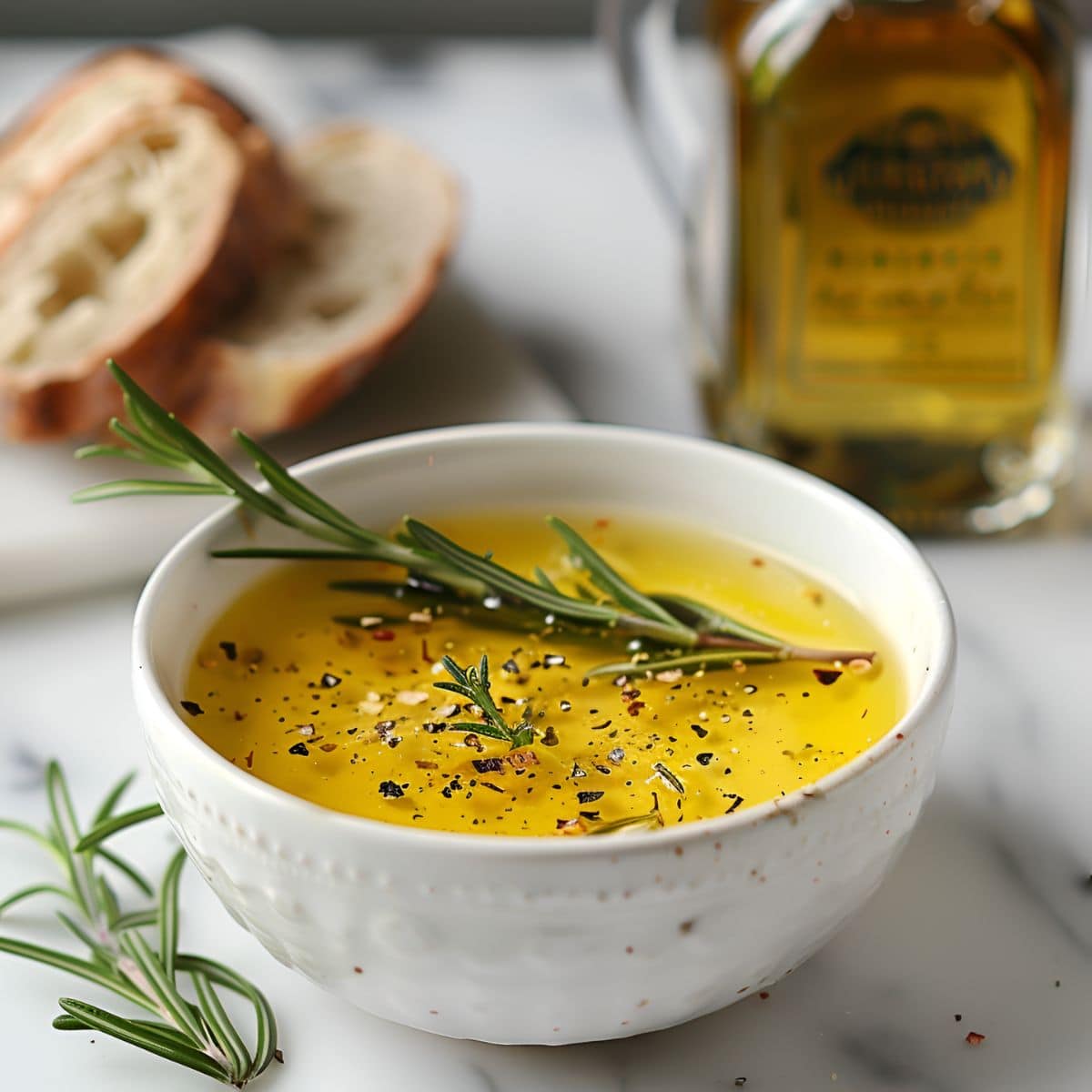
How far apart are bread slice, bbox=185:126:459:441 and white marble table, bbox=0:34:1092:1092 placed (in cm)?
14

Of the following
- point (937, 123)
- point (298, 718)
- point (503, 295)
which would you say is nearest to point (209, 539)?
point (298, 718)

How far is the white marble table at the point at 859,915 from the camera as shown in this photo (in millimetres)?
731

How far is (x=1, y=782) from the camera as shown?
951mm

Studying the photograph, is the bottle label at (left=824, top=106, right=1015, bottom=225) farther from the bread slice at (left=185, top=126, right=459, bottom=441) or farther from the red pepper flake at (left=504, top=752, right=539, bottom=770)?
the red pepper flake at (left=504, top=752, right=539, bottom=770)

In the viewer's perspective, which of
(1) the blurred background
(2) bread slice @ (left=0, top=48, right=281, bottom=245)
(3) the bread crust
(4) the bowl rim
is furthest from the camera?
(1) the blurred background

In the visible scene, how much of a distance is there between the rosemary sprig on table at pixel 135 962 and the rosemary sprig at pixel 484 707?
6.7 inches

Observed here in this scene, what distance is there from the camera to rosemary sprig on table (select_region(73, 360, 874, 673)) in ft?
2.67

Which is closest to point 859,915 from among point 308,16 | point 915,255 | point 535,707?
point 535,707

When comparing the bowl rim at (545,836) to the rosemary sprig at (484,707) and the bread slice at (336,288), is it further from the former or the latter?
the bread slice at (336,288)

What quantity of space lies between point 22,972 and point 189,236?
71 centimetres

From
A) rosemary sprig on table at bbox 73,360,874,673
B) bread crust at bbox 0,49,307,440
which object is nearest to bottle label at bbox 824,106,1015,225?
rosemary sprig on table at bbox 73,360,874,673

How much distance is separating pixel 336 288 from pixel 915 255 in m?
0.52

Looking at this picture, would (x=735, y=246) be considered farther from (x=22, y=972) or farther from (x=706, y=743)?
(x=22, y=972)

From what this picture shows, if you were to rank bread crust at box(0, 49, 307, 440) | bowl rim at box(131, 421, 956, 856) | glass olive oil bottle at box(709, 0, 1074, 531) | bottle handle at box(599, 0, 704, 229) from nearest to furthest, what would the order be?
1. bowl rim at box(131, 421, 956, 856)
2. glass olive oil bottle at box(709, 0, 1074, 531)
3. bread crust at box(0, 49, 307, 440)
4. bottle handle at box(599, 0, 704, 229)
